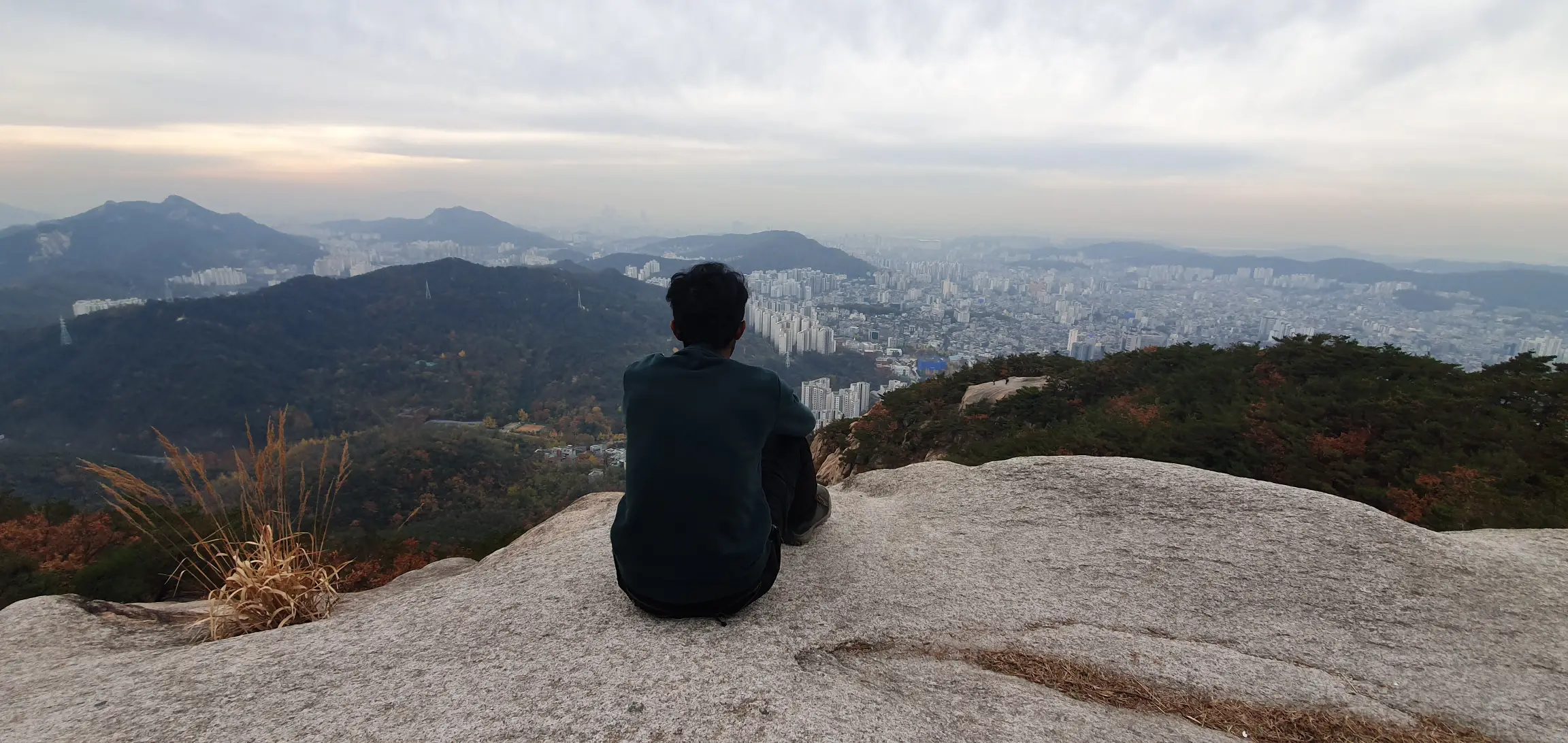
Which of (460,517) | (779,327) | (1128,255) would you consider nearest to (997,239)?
(1128,255)

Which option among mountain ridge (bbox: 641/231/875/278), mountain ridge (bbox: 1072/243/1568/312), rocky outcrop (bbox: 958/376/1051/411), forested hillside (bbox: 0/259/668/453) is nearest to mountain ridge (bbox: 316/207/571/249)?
mountain ridge (bbox: 641/231/875/278)

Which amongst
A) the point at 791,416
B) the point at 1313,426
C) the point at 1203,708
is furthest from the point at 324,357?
the point at 1203,708

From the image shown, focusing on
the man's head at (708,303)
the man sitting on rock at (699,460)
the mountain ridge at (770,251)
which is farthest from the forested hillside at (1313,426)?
the mountain ridge at (770,251)

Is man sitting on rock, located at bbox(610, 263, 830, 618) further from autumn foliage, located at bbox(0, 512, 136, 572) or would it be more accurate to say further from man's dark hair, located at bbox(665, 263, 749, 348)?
autumn foliage, located at bbox(0, 512, 136, 572)

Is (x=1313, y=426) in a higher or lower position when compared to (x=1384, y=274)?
lower

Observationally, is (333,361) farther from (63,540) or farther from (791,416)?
(791,416)
